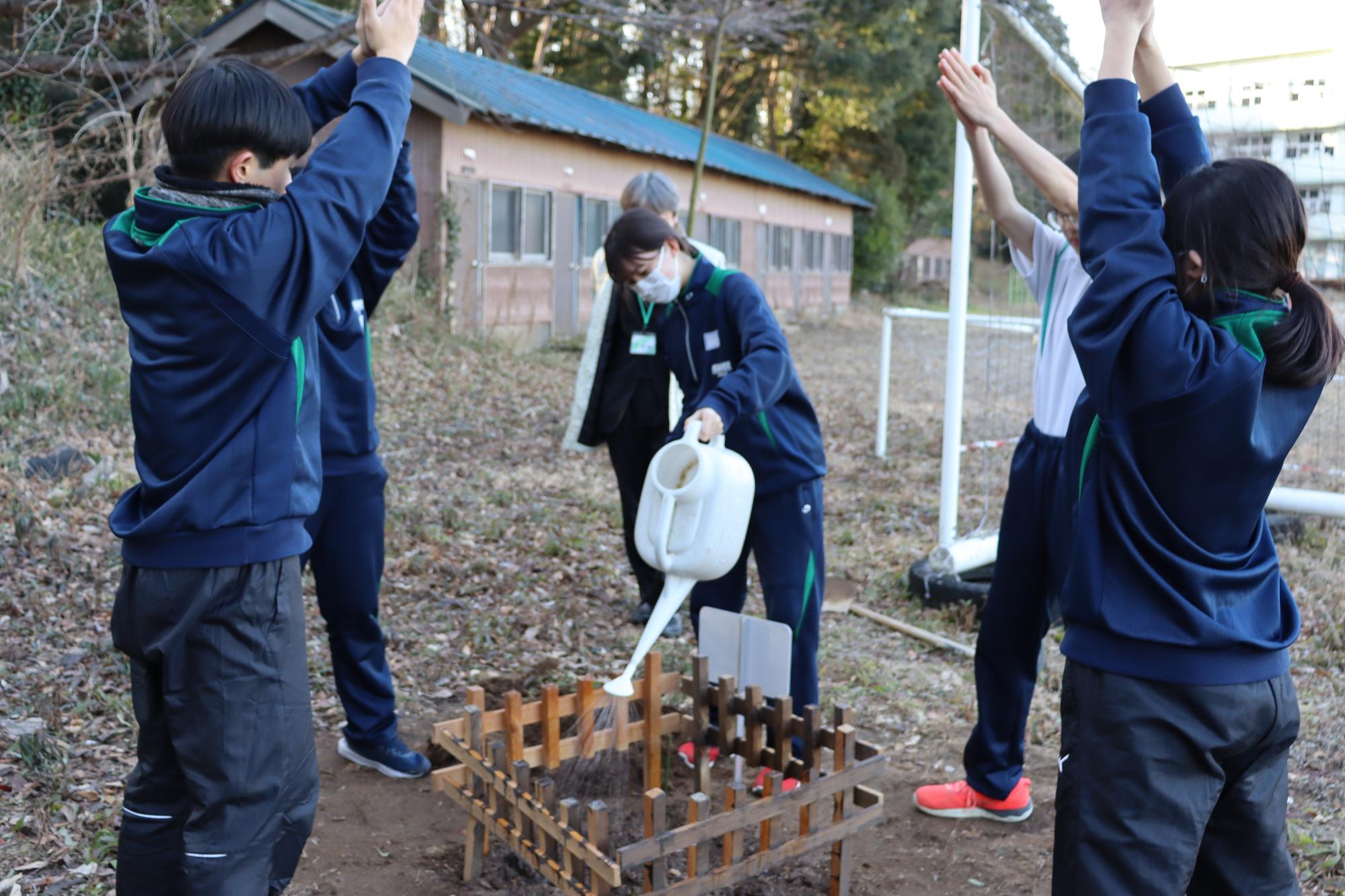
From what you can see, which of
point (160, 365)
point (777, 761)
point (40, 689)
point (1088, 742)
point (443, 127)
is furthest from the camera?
point (443, 127)

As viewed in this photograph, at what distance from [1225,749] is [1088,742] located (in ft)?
0.70

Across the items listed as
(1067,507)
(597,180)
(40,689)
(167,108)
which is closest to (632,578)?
(40,689)

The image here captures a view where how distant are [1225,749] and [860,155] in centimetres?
3402

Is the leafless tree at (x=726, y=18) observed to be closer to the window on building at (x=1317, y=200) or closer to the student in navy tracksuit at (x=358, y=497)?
the window on building at (x=1317, y=200)

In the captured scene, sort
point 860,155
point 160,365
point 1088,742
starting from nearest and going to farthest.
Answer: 1. point 1088,742
2. point 160,365
3. point 860,155

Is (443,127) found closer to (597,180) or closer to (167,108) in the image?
(597,180)

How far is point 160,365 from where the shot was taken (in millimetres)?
2109

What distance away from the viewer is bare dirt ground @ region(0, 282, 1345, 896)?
10.6ft

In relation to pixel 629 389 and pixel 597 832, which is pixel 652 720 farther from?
pixel 629 389

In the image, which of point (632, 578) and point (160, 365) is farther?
point (632, 578)

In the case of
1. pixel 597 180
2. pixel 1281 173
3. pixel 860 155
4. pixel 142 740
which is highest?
pixel 860 155

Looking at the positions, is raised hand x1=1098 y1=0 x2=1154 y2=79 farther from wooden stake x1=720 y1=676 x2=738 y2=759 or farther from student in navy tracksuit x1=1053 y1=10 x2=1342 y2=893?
wooden stake x1=720 y1=676 x2=738 y2=759

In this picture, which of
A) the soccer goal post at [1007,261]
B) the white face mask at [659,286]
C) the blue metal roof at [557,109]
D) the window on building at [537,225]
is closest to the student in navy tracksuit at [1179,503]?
the white face mask at [659,286]

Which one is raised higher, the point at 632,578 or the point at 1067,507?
the point at 1067,507
